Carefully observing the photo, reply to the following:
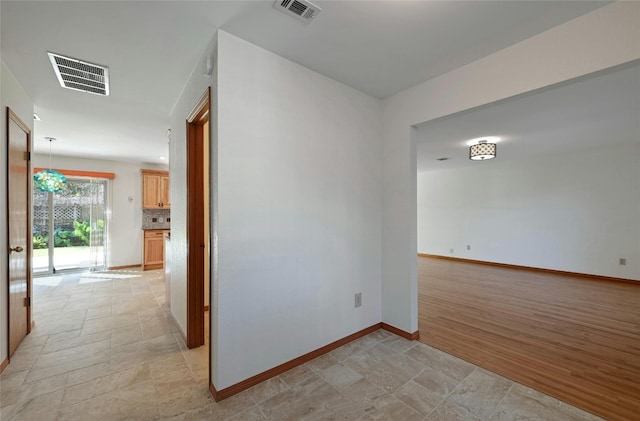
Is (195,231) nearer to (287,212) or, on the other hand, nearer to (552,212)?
(287,212)

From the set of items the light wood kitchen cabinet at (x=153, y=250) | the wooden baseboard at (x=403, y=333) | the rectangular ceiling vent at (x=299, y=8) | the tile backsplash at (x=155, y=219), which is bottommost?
the wooden baseboard at (x=403, y=333)

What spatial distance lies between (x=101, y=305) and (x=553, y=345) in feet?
18.3

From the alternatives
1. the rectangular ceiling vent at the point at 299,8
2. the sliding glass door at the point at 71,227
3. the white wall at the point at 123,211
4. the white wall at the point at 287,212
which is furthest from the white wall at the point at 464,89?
the sliding glass door at the point at 71,227

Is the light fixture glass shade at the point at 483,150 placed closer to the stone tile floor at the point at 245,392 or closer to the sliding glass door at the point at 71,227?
the stone tile floor at the point at 245,392

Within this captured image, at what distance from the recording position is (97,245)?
6000mm

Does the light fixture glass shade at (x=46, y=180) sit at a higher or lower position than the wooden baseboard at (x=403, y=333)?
higher

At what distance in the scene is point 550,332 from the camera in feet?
9.39

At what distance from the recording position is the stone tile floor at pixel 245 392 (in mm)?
1716

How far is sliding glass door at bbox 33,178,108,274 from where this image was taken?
5.39 m

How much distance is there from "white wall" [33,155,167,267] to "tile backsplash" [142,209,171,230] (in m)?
0.11

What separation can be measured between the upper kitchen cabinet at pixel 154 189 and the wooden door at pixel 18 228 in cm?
354

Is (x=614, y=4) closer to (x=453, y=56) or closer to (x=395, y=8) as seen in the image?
(x=453, y=56)

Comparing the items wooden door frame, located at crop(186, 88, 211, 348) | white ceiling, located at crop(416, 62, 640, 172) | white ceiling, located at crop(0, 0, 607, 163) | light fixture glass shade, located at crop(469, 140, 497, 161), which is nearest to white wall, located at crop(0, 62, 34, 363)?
white ceiling, located at crop(0, 0, 607, 163)

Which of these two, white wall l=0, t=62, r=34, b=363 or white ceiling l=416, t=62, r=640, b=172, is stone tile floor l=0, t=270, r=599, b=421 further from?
white ceiling l=416, t=62, r=640, b=172
